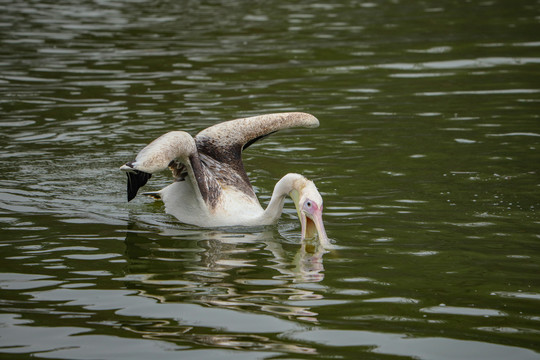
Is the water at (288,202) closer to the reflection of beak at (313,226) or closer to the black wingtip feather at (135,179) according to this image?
the reflection of beak at (313,226)

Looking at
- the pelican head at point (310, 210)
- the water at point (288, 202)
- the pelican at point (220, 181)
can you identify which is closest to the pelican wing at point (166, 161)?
the pelican at point (220, 181)

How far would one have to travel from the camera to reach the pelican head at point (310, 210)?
7.59 meters

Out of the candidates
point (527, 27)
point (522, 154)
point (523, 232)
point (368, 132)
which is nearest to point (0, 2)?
point (527, 27)

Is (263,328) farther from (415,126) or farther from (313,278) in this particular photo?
(415,126)

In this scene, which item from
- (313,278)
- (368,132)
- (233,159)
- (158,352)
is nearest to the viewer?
(158,352)

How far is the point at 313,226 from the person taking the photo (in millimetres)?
7836

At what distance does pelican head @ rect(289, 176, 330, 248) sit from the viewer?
7.59 m

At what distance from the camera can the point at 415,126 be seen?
471 inches

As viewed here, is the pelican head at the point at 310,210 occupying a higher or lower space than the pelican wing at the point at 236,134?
lower

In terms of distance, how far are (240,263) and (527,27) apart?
13.0 meters

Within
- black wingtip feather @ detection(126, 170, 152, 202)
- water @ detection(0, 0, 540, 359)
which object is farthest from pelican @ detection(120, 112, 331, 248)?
water @ detection(0, 0, 540, 359)

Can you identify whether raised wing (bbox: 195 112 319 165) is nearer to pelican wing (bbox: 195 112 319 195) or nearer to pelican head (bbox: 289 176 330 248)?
pelican wing (bbox: 195 112 319 195)

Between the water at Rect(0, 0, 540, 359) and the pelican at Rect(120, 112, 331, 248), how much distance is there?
0.67 ft

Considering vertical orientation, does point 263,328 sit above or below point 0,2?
below
